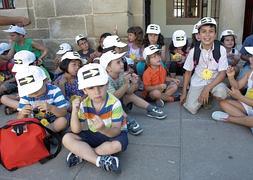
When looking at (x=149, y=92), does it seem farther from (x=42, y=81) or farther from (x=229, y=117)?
(x=42, y=81)

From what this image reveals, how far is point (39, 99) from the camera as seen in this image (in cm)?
289

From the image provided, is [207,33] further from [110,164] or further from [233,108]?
[110,164]

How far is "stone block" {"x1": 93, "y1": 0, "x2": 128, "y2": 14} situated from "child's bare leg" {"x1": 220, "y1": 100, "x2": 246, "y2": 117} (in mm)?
2640

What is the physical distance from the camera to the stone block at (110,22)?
5027mm

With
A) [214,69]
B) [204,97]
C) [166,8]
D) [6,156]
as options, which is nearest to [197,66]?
[214,69]

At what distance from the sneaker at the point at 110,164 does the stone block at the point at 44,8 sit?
3.93m

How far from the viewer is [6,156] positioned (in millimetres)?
2514

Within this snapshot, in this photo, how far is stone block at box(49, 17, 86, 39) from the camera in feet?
17.5

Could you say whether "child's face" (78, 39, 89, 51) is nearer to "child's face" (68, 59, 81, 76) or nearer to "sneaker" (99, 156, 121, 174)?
"child's face" (68, 59, 81, 76)

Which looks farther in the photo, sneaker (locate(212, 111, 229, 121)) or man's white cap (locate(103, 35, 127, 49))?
man's white cap (locate(103, 35, 127, 49))

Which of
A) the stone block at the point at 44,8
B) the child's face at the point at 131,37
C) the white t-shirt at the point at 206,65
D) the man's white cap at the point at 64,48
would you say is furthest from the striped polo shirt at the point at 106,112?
the stone block at the point at 44,8

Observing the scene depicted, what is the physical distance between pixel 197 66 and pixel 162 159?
1.61 metres

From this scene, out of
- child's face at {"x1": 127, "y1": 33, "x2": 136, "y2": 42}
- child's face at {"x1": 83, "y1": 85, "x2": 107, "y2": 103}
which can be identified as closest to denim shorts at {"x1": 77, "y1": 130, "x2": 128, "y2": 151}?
child's face at {"x1": 83, "y1": 85, "x2": 107, "y2": 103}

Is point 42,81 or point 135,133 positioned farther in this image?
point 135,133
